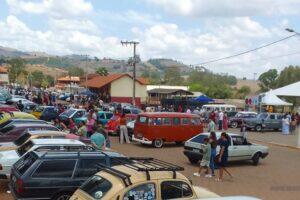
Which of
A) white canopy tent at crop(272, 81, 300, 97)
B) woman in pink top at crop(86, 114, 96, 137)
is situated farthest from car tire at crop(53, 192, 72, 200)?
white canopy tent at crop(272, 81, 300, 97)

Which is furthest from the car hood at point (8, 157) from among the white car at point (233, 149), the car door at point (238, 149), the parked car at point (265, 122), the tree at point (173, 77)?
the tree at point (173, 77)

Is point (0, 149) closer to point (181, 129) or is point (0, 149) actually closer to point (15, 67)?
point (181, 129)

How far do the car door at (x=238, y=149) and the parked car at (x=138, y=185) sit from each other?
431 inches

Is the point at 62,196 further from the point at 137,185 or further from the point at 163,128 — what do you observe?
the point at 163,128

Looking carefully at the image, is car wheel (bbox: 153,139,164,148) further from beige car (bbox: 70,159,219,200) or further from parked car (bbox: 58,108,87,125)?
beige car (bbox: 70,159,219,200)

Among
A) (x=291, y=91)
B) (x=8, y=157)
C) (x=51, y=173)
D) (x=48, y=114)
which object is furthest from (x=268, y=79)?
(x=51, y=173)

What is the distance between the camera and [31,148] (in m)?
14.2

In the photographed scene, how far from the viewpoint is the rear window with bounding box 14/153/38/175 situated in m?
11.6

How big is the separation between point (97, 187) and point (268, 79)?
12532cm

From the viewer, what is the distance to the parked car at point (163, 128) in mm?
25641

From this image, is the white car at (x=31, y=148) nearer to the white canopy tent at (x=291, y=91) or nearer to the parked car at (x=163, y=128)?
the parked car at (x=163, y=128)

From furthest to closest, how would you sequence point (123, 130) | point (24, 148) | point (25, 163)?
point (123, 130) < point (24, 148) < point (25, 163)

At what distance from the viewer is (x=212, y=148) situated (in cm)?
1758

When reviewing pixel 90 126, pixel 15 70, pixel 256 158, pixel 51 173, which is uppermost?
pixel 15 70
